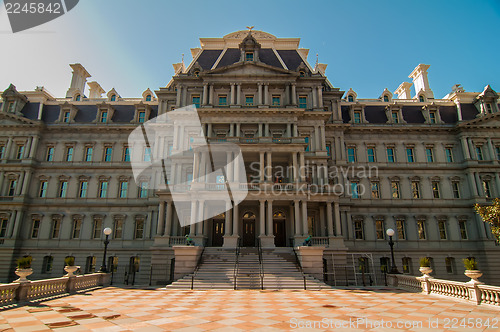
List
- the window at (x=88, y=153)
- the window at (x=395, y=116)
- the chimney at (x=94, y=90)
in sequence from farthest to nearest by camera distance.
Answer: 1. the chimney at (x=94, y=90)
2. the window at (x=395, y=116)
3. the window at (x=88, y=153)

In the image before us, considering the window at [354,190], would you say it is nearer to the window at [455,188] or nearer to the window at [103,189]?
the window at [455,188]

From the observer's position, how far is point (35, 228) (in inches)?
1265

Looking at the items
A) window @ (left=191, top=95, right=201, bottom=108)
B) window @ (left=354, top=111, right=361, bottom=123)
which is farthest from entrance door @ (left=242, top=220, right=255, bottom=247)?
window @ (left=354, top=111, right=361, bottom=123)

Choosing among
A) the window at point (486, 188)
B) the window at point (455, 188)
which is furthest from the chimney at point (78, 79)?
the window at point (486, 188)

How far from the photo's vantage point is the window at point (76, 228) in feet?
105

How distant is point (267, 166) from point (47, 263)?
25.4 metres

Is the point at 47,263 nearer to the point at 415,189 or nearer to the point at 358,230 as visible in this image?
the point at 358,230

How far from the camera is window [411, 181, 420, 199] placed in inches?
1298

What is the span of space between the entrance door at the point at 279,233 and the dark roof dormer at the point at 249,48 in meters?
18.0

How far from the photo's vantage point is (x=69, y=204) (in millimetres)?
32438

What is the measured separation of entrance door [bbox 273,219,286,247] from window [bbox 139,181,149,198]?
48.6ft

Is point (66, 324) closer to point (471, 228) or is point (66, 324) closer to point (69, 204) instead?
point (69, 204)

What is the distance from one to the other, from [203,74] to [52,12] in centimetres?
2042

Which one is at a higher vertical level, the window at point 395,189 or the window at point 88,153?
the window at point 88,153
